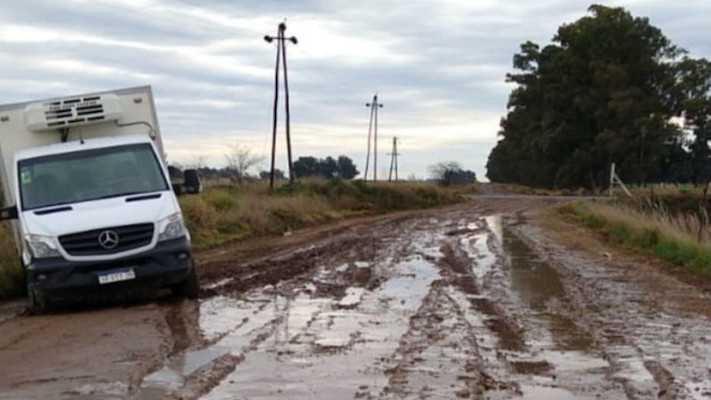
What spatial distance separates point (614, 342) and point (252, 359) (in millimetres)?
3452

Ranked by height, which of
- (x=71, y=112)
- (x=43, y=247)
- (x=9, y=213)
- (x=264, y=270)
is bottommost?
(x=264, y=270)

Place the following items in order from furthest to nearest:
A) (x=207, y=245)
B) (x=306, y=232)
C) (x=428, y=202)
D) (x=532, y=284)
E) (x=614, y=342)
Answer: (x=428, y=202) < (x=306, y=232) < (x=207, y=245) < (x=532, y=284) < (x=614, y=342)

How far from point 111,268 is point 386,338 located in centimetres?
410

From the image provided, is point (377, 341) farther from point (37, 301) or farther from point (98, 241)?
point (37, 301)

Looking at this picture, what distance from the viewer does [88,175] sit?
40.9ft

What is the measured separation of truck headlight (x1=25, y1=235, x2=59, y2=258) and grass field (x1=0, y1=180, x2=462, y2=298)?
8.78 feet

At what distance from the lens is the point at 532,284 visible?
13609 mm

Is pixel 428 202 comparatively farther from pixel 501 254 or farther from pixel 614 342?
pixel 614 342

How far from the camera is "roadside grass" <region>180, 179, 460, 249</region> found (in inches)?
977

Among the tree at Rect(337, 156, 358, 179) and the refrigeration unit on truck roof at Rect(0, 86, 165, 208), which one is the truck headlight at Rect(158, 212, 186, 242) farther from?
the tree at Rect(337, 156, 358, 179)

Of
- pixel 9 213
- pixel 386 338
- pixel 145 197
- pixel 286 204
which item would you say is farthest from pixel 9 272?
pixel 286 204

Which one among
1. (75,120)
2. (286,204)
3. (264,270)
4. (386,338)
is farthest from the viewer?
(286,204)

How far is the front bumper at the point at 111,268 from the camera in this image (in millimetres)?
11211

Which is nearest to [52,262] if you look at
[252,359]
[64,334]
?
[64,334]
